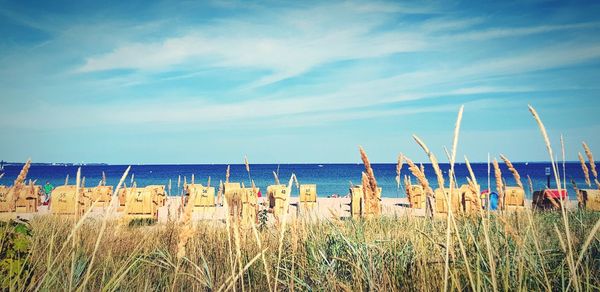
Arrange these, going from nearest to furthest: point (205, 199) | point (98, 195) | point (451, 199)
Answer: point (451, 199), point (98, 195), point (205, 199)

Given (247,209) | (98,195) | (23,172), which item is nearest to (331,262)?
(247,209)

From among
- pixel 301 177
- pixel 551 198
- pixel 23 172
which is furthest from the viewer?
pixel 301 177

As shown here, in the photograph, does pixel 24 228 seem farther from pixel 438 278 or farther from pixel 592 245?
pixel 592 245

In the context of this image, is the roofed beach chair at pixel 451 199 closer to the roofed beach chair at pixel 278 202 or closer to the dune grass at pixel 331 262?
the dune grass at pixel 331 262

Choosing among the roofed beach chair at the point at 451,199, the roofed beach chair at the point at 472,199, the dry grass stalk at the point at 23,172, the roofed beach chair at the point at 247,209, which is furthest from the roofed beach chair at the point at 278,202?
the dry grass stalk at the point at 23,172

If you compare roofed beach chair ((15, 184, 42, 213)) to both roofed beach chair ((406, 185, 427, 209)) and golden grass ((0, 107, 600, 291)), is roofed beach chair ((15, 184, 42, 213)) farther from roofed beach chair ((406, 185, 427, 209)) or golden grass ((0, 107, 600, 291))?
roofed beach chair ((406, 185, 427, 209))

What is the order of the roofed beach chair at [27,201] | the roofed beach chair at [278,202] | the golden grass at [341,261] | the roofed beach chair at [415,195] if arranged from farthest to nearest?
the roofed beach chair at [27,201] → the roofed beach chair at [415,195] → the golden grass at [341,261] → the roofed beach chair at [278,202]

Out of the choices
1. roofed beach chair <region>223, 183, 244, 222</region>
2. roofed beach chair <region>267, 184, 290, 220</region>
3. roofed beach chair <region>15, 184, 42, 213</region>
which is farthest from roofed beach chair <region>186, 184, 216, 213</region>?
roofed beach chair <region>15, 184, 42, 213</region>

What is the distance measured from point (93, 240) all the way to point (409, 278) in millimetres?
3469

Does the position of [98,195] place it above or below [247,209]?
above

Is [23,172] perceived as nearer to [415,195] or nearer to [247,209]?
[247,209]

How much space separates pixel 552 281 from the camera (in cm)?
244

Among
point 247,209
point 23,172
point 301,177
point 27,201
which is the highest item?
point 301,177

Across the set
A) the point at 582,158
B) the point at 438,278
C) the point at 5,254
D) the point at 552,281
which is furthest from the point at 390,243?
the point at 5,254
